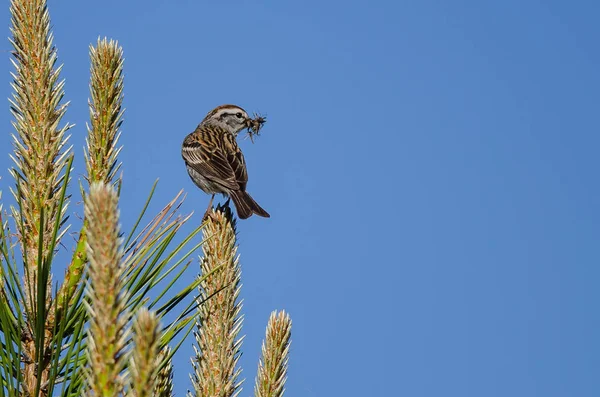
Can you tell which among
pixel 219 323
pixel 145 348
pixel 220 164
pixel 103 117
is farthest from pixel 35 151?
pixel 220 164

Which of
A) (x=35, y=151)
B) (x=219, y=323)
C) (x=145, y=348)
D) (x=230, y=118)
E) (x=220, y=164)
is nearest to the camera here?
(x=145, y=348)

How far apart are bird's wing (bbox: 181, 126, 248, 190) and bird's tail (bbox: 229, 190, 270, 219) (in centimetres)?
16

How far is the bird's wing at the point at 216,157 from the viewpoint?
10.5 metres

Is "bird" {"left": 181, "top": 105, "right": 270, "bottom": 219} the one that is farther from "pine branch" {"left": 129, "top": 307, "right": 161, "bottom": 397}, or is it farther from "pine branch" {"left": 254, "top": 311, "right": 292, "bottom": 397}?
"pine branch" {"left": 129, "top": 307, "right": 161, "bottom": 397}

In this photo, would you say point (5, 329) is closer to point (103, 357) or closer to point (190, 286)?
point (190, 286)

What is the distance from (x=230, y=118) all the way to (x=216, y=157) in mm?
2394

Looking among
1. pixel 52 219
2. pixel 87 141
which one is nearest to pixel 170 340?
pixel 52 219

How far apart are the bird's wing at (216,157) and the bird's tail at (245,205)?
16cm

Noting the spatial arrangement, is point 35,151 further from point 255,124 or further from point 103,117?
point 255,124

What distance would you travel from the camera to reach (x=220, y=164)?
35.4ft

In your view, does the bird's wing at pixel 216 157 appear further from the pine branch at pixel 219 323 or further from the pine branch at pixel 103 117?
the pine branch at pixel 103 117

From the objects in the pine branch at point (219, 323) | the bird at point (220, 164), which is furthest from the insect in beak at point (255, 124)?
the pine branch at point (219, 323)

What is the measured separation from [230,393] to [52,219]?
1.00 metres

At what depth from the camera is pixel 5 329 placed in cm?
229
